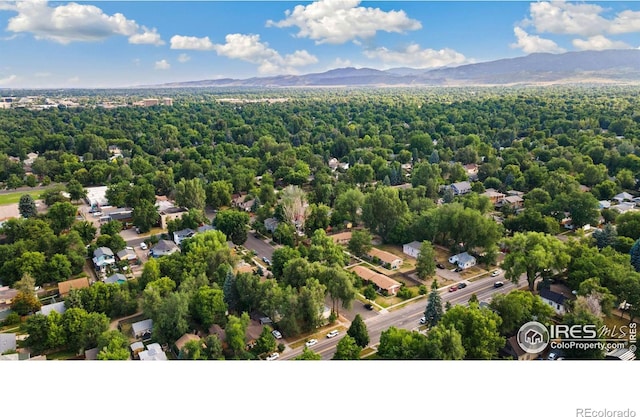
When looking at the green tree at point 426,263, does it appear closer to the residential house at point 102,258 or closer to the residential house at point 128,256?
the residential house at point 128,256

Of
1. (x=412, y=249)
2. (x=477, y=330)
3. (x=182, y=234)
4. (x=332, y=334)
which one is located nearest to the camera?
(x=477, y=330)

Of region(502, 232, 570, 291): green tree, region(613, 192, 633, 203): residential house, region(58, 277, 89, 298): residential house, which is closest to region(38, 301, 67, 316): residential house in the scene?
region(58, 277, 89, 298): residential house

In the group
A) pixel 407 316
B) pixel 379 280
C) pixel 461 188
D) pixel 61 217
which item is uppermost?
pixel 61 217

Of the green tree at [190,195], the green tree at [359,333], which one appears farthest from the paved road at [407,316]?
the green tree at [190,195]

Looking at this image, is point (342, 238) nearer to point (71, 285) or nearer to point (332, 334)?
point (332, 334)

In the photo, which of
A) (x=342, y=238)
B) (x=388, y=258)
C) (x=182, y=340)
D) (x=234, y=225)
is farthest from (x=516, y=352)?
(x=234, y=225)

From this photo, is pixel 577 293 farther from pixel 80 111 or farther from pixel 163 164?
pixel 80 111

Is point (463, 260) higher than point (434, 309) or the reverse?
the reverse
